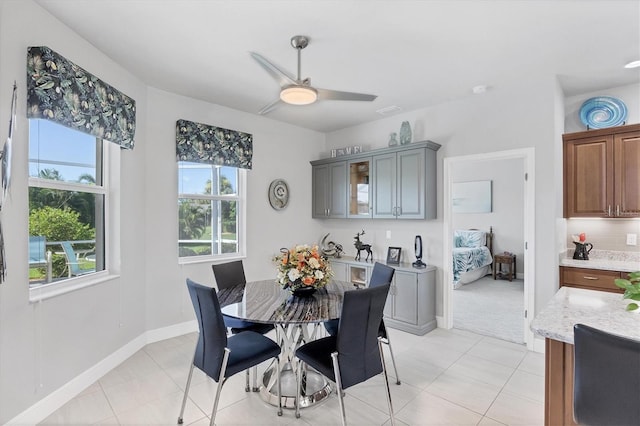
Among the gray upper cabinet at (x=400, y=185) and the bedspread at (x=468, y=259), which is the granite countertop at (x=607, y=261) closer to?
the gray upper cabinet at (x=400, y=185)

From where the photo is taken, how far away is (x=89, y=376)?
8.52ft

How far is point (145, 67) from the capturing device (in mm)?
3006

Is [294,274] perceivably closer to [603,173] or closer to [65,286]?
[65,286]

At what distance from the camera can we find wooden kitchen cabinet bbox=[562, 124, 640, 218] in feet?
10.3

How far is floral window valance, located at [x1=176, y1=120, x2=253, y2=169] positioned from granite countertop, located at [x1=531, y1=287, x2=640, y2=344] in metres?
3.53

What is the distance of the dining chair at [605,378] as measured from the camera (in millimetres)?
1055

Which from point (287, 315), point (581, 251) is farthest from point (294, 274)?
point (581, 251)

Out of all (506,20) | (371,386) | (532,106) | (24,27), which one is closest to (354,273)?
(371,386)

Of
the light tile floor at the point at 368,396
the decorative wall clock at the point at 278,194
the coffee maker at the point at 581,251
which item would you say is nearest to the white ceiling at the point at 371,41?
the decorative wall clock at the point at 278,194

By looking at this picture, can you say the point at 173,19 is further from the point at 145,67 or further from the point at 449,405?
the point at 449,405

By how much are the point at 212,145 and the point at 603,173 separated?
14.1 ft

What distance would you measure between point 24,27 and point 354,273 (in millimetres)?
3985

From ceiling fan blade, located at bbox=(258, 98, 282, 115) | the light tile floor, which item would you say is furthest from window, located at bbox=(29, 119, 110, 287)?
ceiling fan blade, located at bbox=(258, 98, 282, 115)

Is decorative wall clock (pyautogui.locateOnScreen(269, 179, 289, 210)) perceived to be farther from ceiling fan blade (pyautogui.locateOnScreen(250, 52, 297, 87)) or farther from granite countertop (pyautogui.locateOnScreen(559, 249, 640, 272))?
granite countertop (pyautogui.locateOnScreen(559, 249, 640, 272))
